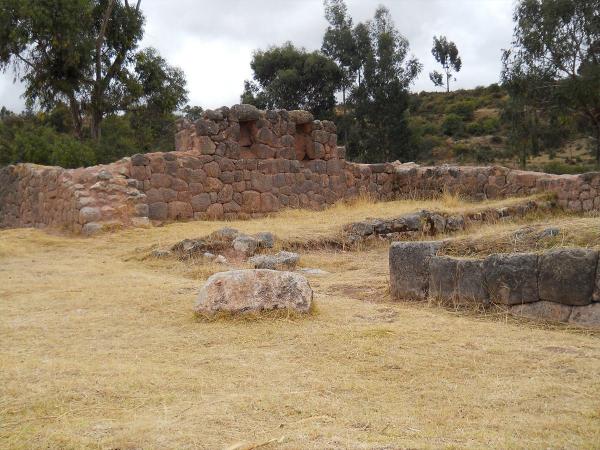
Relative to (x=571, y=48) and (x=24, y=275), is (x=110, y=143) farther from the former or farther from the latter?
(x=571, y=48)

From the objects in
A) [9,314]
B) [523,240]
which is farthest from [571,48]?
[9,314]

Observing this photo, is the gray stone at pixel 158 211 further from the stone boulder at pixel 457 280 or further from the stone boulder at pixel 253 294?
the stone boulder at pixel 457 280

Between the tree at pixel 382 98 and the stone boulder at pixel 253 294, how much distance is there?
2848cm

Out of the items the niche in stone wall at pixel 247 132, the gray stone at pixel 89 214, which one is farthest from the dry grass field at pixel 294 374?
Result: the niche in stone wall at pixel 247 132

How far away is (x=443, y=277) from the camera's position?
5508mm

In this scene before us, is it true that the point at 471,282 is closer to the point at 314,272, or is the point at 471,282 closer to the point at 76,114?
the point at 314,272

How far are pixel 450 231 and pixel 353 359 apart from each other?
6598mm

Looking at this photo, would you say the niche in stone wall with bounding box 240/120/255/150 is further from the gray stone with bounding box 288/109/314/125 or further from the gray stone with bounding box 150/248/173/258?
the gray stone with bounding box 150/248/173/258

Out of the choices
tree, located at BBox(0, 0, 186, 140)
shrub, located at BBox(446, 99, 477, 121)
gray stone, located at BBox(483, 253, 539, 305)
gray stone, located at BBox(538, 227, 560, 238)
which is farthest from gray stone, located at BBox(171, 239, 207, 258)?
shrub, located at BBox(446, 99, 477, 121)

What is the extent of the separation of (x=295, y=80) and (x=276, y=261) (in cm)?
2619

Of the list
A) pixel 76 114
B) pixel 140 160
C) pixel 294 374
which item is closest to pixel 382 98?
pixel 76 114

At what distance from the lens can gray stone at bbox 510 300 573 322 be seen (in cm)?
476

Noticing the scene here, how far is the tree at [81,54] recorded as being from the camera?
772 inches

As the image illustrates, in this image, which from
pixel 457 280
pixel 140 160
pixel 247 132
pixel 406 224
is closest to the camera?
pixel 457 280
